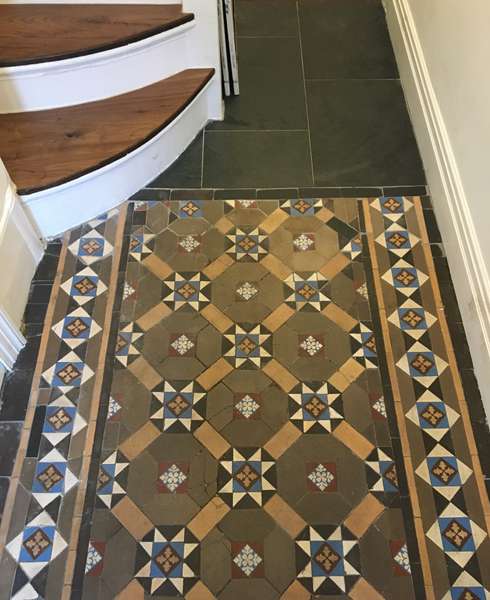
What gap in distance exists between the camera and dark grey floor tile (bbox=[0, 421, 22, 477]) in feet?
5.08

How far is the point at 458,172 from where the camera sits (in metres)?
1.79

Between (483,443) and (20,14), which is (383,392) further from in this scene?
(20,14)

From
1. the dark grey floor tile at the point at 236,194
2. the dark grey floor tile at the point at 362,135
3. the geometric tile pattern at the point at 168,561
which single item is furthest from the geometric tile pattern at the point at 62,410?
the dark grey floor tile at the point at 362,135

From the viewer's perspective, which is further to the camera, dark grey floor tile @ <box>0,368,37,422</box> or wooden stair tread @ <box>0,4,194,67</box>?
wooden stair tread @ <box>0,4,194,67</box>

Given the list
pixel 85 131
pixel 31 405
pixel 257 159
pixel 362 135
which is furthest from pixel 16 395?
pixel 362 135

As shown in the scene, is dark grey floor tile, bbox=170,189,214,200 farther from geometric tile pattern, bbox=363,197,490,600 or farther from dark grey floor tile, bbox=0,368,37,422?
dark grey floor tile, bbox=0,368,37,422

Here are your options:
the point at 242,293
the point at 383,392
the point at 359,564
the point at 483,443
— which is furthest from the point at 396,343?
the point at 359,564

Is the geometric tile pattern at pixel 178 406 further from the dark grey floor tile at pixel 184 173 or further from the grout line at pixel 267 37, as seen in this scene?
the grout line at pixel 267 37

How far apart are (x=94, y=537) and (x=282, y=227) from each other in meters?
1.07

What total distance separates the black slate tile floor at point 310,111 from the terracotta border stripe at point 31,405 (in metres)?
0.45

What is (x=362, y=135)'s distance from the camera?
7.07 feet

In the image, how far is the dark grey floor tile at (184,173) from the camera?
204 cm

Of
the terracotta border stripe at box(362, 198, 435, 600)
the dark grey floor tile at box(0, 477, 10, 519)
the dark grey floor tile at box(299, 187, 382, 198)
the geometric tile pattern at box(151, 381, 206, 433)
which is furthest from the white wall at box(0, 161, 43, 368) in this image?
the terracotta border stripe at box(362, 198, 435, 600)

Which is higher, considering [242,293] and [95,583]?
[242,293]
